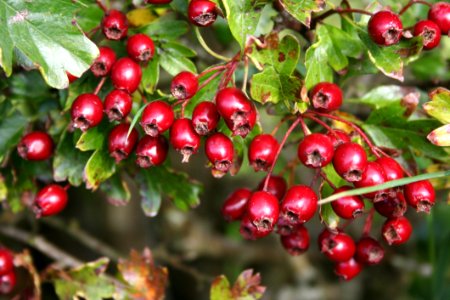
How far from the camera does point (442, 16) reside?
1332 mm

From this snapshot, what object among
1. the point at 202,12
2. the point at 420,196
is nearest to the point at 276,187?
the point at 420,196

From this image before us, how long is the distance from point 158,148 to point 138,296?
0.56m

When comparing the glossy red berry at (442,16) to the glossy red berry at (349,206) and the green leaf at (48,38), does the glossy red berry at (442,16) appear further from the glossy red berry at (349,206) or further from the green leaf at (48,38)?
the green leaf at (48,38)

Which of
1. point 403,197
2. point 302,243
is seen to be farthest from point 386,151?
point 302,243

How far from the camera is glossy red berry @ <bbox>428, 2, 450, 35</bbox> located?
1.33 meters

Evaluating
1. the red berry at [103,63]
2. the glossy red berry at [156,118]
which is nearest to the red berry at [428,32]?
the glossy red berry at [156,118]

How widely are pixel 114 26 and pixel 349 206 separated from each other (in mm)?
641

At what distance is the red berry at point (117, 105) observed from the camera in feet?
4.14

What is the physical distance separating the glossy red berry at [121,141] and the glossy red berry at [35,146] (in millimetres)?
227

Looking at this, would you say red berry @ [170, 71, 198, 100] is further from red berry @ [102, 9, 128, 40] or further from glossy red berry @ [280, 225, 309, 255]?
glossy red berry @ [280, 225, 309, 255]

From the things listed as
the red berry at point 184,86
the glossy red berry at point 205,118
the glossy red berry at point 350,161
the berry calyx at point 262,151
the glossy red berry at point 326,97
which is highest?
the red berry at point 184,86

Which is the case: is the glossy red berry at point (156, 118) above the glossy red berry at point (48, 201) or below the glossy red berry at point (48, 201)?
above

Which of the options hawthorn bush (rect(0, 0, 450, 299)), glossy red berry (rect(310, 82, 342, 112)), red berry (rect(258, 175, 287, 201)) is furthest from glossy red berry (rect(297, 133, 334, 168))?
red berry (rect(258, 175, 287, 201))

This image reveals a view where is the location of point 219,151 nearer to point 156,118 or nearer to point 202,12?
point 156,118
